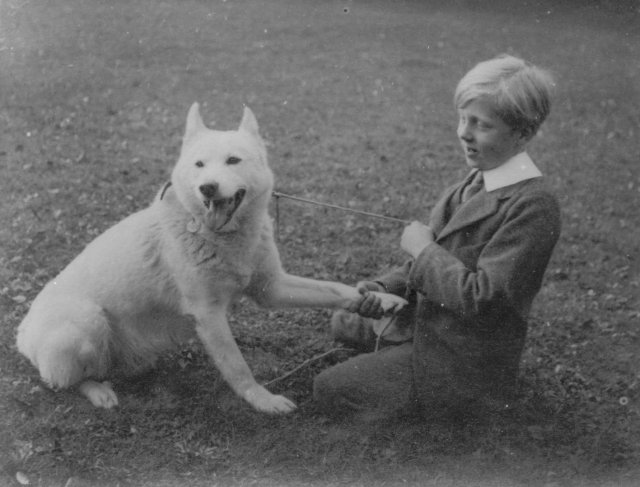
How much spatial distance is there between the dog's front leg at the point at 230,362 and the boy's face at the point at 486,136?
5.39ft

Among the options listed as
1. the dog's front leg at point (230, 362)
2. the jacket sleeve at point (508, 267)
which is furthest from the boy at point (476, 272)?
the dog's front leg at point (230, 362)

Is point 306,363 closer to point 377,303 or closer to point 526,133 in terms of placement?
point 377,303

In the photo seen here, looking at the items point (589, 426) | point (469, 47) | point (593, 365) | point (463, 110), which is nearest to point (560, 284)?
point (593, 365)

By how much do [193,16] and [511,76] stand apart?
9313 mm

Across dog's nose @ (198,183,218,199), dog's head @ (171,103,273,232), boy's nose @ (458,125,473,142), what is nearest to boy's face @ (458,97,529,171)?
boy's nose @ (458,125,473,142)

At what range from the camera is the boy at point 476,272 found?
2.93 m

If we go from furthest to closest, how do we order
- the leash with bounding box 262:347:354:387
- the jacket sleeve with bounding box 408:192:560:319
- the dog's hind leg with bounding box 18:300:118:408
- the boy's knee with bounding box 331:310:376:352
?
the boy's knee with bounding box 331:310:376:352 → the leash with bounding box 262:347:354:387 → the dog's hind leg with bounding box 18:300:118:408 → the jacket sleeve with bounding box 408:192:560:319

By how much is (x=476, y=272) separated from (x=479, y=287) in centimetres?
18

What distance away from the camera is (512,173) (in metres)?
3.03

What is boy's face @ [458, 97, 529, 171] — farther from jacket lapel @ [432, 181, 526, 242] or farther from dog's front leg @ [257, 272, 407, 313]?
dog's front leg @ [257, 272, 407, 313]

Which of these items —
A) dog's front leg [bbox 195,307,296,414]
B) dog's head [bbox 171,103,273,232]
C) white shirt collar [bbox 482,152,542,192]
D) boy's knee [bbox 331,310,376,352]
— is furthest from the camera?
boy's knee [bbox 331,310,376,352]

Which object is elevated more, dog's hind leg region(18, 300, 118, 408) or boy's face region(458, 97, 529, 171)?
boy's face region(458, 97, 529, 171)

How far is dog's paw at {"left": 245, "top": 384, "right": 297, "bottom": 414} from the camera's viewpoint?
11.5 feet

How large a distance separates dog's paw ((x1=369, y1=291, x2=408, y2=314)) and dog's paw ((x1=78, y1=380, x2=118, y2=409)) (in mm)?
1606
